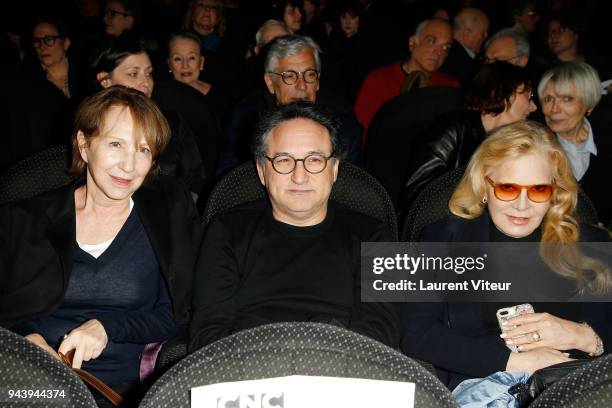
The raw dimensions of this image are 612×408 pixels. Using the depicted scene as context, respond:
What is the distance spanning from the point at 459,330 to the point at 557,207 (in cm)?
45

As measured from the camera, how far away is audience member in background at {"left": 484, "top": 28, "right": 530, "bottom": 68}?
4.53m

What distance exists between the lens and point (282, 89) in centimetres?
346

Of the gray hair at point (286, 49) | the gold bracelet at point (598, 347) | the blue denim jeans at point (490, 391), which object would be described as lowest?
the blue denim jeans at point (490, 391)

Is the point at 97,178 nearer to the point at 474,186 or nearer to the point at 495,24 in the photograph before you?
the point at 474,186

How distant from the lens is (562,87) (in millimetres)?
3328

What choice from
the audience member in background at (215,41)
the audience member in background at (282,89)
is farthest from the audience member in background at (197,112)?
the audience member in background at (215,41)

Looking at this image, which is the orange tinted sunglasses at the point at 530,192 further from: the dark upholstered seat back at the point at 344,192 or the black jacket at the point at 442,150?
the black jacket at the point at 442,150

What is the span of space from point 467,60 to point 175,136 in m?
3.10

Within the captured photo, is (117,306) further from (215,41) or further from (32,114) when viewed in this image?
(215,41)

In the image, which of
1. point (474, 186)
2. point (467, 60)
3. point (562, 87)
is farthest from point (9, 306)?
point (467, 60)

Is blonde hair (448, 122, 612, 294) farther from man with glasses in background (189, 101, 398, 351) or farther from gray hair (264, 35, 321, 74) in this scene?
gray hair (264, 35, 321, 74)

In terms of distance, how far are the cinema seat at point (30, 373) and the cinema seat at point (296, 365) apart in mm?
145

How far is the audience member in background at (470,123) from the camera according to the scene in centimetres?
291

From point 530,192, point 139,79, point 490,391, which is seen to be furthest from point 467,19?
point 490,391
